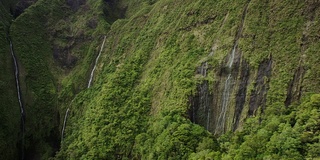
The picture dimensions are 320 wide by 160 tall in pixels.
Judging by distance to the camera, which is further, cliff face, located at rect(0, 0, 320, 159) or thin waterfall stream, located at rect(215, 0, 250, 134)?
thin waterfall stream, located at rect(215, 0, 250, 134)

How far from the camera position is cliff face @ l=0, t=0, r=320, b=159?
154ft

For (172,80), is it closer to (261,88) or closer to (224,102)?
(224,102)

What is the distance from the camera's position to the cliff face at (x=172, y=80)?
46866 mm

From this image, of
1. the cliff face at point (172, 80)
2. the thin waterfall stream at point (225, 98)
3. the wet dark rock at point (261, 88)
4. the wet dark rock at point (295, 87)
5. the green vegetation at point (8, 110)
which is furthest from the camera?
the green vegetation at point (8, 110)

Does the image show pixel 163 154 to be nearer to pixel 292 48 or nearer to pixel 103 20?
pixel 292 48

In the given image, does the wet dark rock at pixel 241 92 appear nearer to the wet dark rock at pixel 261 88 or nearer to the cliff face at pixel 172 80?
the cliff face at pixel 172 80

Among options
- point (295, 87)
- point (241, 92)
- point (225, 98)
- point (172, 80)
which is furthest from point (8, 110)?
point (295, 87)

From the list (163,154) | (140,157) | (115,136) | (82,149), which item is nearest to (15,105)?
(82,149)

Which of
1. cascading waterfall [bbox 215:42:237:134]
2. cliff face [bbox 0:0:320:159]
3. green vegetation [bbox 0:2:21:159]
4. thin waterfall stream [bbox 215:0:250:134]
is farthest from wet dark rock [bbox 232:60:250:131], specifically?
green vegetation [bbox 0:2:21:159]

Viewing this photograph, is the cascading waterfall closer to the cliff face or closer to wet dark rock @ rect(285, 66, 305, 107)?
the cliff face

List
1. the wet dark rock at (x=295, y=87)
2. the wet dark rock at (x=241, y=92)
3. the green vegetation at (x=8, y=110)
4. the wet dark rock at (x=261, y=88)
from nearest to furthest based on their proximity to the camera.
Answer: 1. the wet dark rock at (x=295, y=87)
2. the wet dark rock at (x=261, y=88)
3. the wet dark rock at (x=241, y=92)
4. the green vegetation at (x=8, y=110)

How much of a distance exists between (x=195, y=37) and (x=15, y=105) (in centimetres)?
4436

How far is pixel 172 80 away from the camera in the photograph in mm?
60812

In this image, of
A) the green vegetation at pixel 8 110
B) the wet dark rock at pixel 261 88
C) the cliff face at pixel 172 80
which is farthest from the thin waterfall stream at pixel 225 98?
the green vegetation at pixel 8 110
